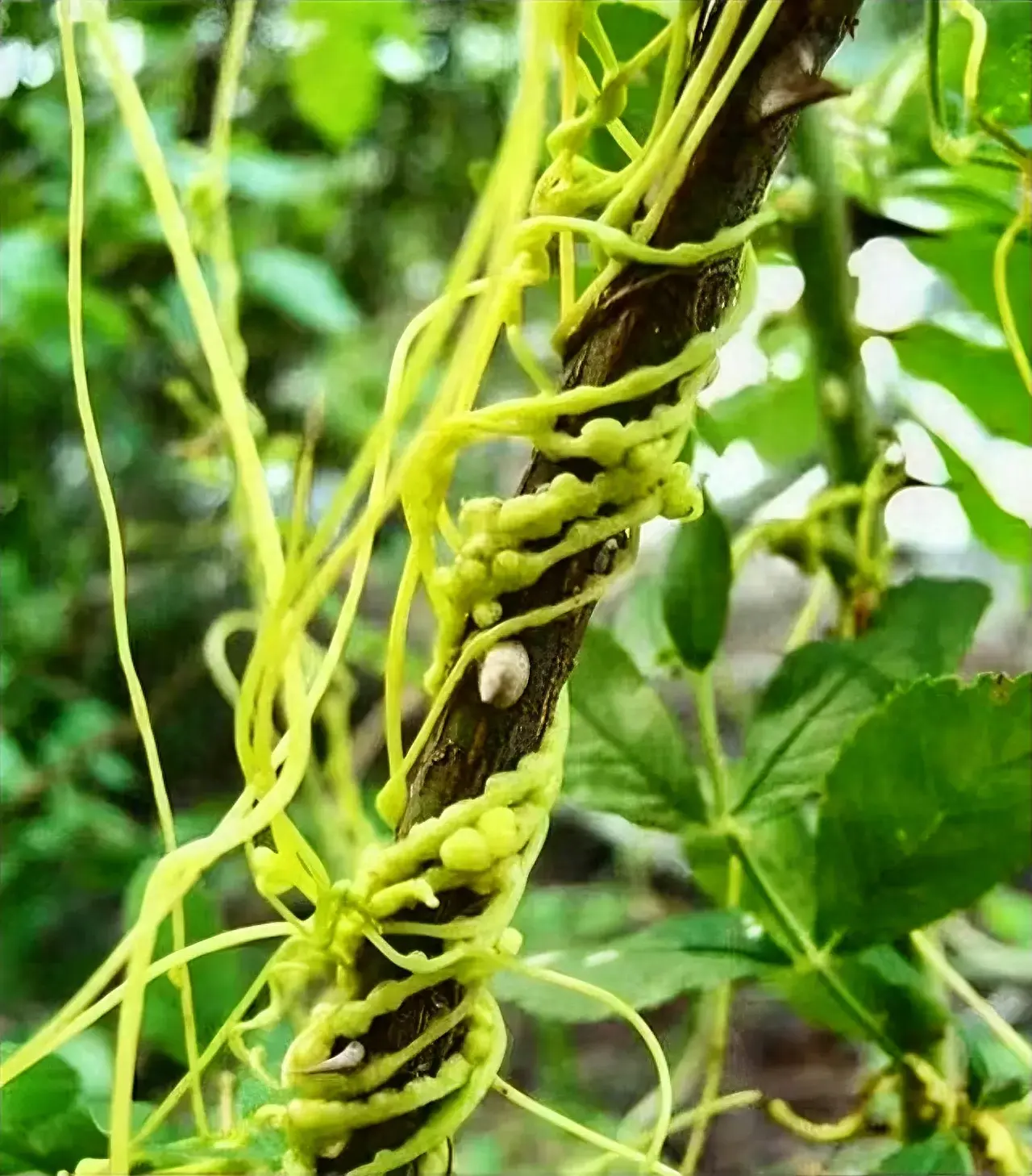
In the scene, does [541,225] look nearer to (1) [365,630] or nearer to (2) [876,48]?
(2) [876,48]

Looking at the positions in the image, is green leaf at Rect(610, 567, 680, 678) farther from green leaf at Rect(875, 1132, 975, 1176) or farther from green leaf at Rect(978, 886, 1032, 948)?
green leaf at Rect(978, 886, 1032, 948)

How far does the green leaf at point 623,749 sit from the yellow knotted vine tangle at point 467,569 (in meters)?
0.11

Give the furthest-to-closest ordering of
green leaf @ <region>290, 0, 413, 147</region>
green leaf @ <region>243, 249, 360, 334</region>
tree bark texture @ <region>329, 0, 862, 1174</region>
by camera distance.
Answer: green leaf @ <region>243, 249, 360, 334</region>
green leaf @ <region>290, 0, 413, 147</region>
tree bark texture @ <region>329, 0, 862, 1174</region>

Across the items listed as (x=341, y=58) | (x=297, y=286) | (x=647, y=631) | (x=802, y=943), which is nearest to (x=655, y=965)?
(x=802, y=943)

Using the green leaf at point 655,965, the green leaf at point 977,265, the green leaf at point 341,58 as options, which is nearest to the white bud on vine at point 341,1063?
the green leaf at point 655,965

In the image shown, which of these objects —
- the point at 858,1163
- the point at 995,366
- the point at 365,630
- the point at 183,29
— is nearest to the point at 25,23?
the point at 183,29

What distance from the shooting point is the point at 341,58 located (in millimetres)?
688

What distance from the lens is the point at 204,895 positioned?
0.34 meters

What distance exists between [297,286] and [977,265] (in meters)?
0.59

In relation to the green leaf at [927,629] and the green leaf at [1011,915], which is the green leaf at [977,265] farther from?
the green leaf at [1011,915]

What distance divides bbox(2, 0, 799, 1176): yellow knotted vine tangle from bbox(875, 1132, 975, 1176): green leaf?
15 centimetres

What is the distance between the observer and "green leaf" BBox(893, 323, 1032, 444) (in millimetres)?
417

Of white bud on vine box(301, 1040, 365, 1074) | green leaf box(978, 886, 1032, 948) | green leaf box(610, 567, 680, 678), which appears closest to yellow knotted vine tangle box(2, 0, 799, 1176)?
white bud on vine box(301, 1040, 365, 1074)

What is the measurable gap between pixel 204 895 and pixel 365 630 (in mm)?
513
